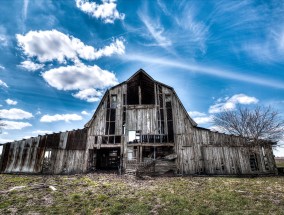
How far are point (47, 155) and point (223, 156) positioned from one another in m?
19.4

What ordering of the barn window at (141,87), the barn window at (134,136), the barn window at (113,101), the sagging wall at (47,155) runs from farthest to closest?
1. the barn window at (141,87)
2. the barn window at (113,101)
3. the barn window at (134,136)
4. the sagging wall at (47,155)

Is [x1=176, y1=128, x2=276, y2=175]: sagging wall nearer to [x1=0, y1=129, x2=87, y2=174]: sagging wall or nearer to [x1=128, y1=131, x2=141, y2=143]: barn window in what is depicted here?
[x1=128, y1=131, x2=141, y2=143]: barn window

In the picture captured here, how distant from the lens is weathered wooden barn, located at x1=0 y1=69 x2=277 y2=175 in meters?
19.1

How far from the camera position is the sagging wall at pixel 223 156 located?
61.9 ft

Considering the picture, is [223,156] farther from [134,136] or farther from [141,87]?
[141,87]

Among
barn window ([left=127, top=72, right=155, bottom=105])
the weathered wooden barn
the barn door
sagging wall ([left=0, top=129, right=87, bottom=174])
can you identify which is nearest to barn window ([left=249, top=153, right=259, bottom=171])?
the weathered wooden barn

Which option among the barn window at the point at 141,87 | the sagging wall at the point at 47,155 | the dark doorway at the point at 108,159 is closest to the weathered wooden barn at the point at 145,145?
the sagging wall at the point at 47,155

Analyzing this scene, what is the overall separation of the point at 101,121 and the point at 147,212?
1610 centimetres

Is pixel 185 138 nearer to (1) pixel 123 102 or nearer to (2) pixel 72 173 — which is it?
(1) pixel 123 102

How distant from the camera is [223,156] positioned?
62.9 feet

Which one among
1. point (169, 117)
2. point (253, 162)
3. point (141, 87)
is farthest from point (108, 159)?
point (253, 162)

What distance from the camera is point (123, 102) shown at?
874 inches

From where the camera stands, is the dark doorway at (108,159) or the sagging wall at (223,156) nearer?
the sagging wall at (223,156)

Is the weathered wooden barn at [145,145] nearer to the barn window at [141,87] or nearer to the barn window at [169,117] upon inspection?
the barn window at [169,117]
